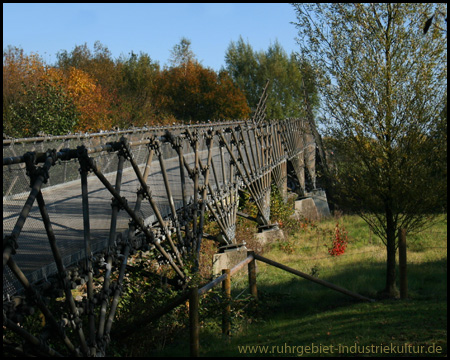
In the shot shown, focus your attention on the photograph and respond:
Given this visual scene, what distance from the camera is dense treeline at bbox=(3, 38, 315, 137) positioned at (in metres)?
24.3

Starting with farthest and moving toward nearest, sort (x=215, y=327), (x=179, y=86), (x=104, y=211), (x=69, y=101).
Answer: (x=179, y=86), (x=69, y=101), (x=215, y=327), (x=104, y=211)

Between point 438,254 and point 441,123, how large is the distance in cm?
687

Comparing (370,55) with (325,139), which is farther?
(325,139)

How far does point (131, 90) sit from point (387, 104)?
4127 centimetres

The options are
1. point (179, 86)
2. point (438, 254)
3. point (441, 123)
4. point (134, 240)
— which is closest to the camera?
point (134, 240)

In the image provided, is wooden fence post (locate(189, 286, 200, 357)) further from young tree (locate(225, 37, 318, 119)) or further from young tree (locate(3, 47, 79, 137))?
young tree (locate(225, 37, 318, 119))

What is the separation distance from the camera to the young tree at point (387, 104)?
10312 millimetres

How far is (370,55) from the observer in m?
10.6

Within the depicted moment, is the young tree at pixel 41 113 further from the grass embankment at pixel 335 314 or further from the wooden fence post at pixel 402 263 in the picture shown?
the wooden fence post at pixel 402 263

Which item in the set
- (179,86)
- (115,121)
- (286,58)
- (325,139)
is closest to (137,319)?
(325,139)

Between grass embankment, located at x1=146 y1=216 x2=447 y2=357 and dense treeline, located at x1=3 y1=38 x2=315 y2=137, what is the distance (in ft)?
13.6

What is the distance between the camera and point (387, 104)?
34.2 feet

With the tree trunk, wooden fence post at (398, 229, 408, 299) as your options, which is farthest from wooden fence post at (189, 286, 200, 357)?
the tree trunk

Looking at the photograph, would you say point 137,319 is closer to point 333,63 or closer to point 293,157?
point 333,63
